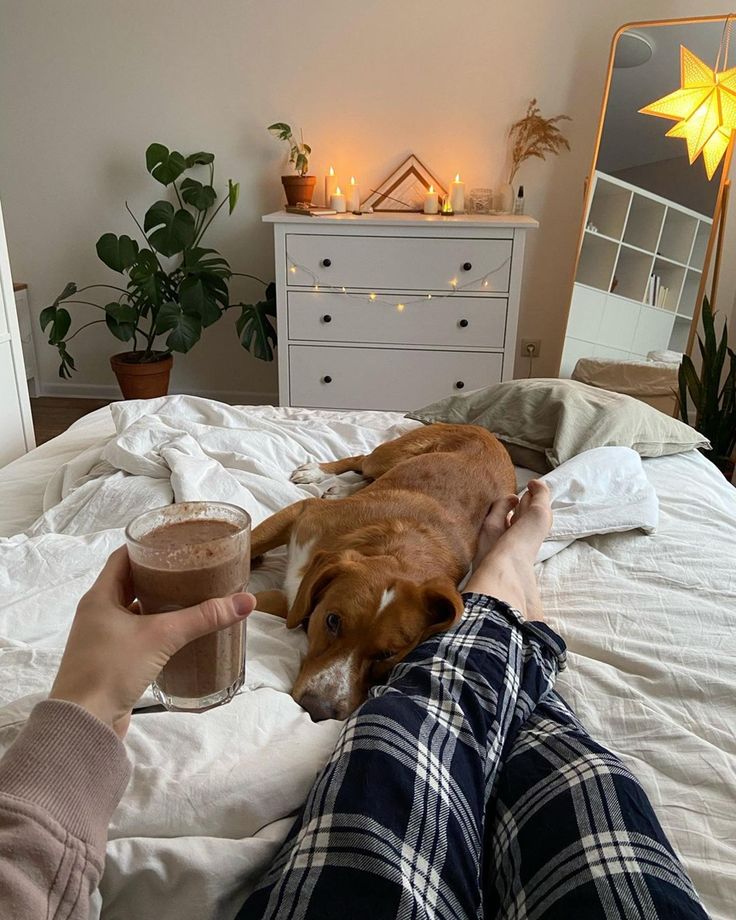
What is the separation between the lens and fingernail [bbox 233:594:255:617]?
2.22ft

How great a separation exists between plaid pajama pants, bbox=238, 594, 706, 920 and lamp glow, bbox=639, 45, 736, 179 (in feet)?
10.1

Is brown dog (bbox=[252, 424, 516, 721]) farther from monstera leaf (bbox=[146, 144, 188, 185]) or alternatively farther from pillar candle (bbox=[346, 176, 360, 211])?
monstera leaf (bbox=[146, 144, 188, 185])

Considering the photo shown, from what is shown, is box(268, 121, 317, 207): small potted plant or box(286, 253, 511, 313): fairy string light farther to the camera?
box(268, 121, 317, 207): small potted plant

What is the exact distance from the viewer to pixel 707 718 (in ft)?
3.09

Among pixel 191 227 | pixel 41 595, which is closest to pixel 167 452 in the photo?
pixel 41 595

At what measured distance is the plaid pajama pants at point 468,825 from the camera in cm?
61

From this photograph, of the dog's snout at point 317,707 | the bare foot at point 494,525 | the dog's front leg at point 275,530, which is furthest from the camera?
the bare foot at point 494,525

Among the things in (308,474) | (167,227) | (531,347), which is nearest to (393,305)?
(531,347)

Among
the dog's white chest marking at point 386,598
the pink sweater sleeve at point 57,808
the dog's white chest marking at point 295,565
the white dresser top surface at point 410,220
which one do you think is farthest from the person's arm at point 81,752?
the white dresser top surface at point 410,220

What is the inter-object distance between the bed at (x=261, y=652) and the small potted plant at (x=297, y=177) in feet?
6.52

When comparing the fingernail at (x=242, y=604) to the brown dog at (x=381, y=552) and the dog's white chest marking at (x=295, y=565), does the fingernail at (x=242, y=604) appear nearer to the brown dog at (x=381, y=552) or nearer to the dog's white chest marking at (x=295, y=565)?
the brown dog at (x=381, y=552)

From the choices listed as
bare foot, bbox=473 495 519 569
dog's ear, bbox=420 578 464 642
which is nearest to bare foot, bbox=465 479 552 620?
bare foot, bbox=473 495 519 569

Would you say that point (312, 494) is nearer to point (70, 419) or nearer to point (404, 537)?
point (404, 537)

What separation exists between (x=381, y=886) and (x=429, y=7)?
391 cm
